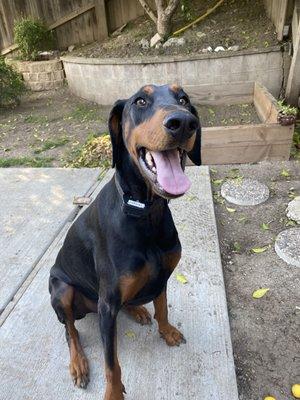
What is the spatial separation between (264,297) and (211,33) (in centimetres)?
599

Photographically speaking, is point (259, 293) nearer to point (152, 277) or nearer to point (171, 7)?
point (152, 277)

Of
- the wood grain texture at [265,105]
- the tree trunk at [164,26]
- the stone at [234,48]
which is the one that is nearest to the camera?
the wood grain texture at [265,105]

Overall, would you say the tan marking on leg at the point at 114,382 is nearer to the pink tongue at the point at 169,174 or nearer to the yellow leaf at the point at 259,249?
the pink tongue at the point at 169,174

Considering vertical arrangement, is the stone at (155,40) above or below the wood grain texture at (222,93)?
above

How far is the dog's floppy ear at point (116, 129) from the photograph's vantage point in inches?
74.3

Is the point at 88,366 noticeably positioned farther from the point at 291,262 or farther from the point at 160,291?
the point at 291,262

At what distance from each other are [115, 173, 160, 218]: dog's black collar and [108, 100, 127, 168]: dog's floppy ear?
6.4 inches

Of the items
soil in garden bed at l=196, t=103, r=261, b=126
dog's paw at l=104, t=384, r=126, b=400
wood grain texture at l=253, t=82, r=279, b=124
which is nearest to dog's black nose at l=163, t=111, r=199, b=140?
dog's paw at l=104, t=384, r=126, b=400

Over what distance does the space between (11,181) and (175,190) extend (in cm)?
365

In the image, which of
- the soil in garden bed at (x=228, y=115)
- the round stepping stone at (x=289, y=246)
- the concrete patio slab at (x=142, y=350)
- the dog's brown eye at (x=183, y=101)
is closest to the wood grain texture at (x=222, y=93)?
the soil in garden bed at (x=228, y=115)

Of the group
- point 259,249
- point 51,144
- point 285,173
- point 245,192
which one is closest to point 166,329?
point 259,249

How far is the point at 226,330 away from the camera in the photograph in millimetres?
2506

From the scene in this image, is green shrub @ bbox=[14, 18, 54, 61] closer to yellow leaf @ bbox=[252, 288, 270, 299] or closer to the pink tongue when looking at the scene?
yellow leaf @ bbox=[252, 288, 270, 299]

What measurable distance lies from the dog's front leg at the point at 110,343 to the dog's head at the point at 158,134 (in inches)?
28.4
